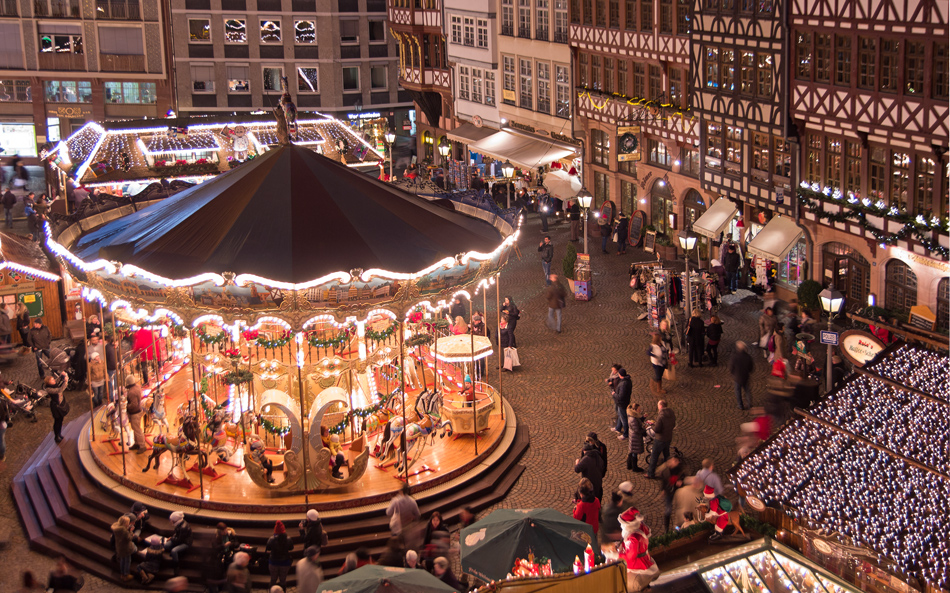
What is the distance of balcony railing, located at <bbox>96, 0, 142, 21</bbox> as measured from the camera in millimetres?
53156

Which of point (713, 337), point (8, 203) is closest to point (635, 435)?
point (713, 337)

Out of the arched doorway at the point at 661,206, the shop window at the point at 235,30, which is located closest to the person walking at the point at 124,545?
the arched doorway at the point at 661,206

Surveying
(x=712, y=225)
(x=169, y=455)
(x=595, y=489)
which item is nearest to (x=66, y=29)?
(x=712, y=225)

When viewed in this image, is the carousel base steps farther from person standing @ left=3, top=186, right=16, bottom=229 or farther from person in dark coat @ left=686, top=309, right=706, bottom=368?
person standing @ left=3, top=186, right=16, bottom=229

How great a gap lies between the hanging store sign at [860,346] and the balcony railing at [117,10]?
41.8 m

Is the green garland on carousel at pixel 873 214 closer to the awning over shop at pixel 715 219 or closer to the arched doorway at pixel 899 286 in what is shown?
the arched doorway at pixel 899 286

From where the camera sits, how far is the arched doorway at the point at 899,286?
86.0ft

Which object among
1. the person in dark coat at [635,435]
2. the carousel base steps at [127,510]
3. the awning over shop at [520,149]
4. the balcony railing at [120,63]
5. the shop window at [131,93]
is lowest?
the carousel base steps at [127,510]

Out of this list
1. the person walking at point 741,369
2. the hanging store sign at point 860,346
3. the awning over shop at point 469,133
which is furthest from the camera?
the awning over shop at point 469,133

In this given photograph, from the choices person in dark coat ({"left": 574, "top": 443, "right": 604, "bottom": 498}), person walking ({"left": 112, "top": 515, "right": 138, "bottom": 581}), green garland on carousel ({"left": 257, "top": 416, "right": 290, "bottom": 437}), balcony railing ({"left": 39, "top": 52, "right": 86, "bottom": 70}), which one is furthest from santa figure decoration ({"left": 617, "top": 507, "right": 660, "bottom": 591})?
balcony railing ({"left": 39, "top": 52, "right": 86, "bottom": 70})

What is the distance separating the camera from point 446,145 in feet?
155

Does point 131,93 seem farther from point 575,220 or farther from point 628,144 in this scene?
point 628,144

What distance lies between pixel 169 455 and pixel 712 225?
17391 mm

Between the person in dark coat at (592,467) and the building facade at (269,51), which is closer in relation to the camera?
the person in dark coat at (592,467)
